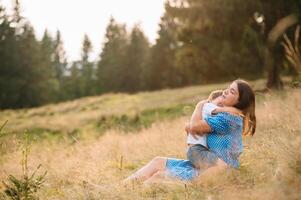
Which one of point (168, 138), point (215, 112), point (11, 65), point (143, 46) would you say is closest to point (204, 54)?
point (168, 138)

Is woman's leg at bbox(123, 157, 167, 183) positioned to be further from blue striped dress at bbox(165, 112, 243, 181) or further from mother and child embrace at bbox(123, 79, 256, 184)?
blue striped dress at bbox(165, 112, 243, 181)

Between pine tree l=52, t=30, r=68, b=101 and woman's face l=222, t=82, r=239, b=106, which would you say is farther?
pine tree l=52, t=30, r=68, b=101

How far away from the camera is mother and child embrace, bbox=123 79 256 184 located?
503 centimetres

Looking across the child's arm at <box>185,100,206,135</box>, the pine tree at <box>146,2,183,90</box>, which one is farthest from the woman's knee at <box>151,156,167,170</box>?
the pine tree at <box>146,2,183,90</box>

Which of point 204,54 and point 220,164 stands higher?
point 204,54

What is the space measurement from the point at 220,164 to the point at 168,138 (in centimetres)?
344

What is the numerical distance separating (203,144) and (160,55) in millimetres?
46722

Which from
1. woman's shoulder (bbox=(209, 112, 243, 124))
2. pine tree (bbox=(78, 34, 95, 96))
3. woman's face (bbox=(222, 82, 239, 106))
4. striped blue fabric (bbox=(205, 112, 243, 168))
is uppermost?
pine tree (bbox=(78, 34, 95, 96))

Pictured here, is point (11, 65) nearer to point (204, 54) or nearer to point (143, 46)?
point (143, 46)

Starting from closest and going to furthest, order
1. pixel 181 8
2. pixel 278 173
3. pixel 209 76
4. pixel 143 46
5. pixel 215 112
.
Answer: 1. pixel 278 173
2. pixel 215 112
3. pixel 181 8
4. pixel 209 76
5. pixel 143 46

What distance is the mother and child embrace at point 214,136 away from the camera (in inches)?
198

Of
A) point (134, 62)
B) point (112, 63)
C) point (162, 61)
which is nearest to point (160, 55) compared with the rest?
point (162, 61)

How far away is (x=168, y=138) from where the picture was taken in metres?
8.23

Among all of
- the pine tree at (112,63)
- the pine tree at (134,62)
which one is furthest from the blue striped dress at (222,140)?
the pine tree at (112,63)
